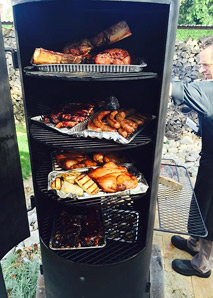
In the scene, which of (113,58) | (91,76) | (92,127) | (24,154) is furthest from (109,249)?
(24,154)

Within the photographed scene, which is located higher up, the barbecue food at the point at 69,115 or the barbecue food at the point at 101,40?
the barbecue food at the point at 101,40

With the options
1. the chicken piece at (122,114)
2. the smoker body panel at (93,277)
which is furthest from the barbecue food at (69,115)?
the smoker body panel at (93,277)

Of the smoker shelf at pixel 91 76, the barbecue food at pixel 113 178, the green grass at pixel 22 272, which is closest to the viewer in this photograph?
the smoker shelf at pixel 91 76

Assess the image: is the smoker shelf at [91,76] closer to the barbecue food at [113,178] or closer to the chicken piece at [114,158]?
the barbecue food at [113,178]

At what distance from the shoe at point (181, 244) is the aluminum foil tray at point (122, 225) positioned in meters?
1.36

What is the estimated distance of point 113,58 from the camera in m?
1.92

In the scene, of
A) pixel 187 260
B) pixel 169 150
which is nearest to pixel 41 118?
pixel 187 260

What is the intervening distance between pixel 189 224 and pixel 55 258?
1.66 metres

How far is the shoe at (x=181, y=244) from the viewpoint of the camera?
3.49 meters

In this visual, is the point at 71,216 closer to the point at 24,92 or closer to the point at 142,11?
the point at 24,92

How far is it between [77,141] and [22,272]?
210cm

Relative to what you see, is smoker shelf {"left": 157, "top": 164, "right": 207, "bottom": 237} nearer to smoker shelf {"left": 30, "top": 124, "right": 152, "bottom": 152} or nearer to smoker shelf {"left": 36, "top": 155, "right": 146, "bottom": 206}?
smoker shelf {"left": 36, "top": 155, "right": 146, "bottom": 206}

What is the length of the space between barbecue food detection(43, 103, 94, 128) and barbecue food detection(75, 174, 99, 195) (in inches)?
17.2

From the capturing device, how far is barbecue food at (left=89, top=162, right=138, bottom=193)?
1.98 meters
